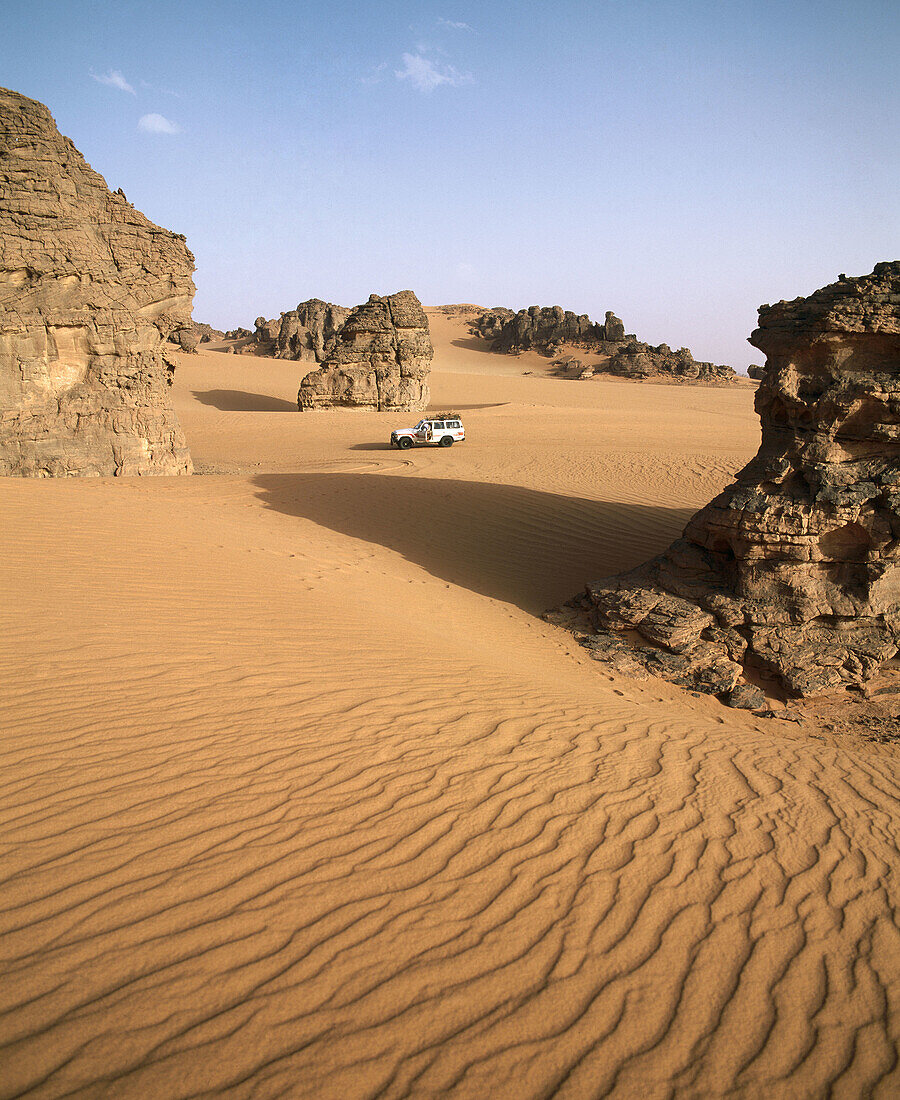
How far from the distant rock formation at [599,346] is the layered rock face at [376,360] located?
23995 millimetres

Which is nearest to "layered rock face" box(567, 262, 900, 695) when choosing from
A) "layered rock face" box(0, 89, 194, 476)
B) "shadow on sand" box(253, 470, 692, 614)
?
"shadow on sand" box(253, 470, 692, 614)

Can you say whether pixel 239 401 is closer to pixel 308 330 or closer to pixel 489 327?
pixel 308 330

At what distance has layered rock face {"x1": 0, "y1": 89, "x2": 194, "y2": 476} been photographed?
45.1 feet

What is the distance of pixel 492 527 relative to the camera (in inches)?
519

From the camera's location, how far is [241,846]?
128 inches

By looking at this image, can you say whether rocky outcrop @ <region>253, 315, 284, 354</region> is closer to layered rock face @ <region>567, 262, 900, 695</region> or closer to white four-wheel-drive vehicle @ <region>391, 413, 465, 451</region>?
white four-wheel-drive vehicle @ <region>391, 413, 465, 451</region>

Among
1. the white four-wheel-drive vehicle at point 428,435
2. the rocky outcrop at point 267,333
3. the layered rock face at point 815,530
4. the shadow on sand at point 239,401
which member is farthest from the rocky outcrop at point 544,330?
the layered rock face at point 815,530

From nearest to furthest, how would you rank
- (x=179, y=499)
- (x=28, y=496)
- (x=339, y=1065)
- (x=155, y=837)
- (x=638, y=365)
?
1. (x=339, y=1065)
2. (x=155, y=837)
3. (x=28, y=496)
4. (x=179, y=499)
5. (x=638, y=365)

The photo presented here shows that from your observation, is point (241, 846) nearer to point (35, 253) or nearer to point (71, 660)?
point (71, 660)

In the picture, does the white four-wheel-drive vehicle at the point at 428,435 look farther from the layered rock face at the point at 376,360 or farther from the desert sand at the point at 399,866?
the desert sand at the point at 399,866

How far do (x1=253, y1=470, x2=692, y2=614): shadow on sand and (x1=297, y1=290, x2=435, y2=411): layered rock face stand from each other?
1591cm

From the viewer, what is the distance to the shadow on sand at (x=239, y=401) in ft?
122

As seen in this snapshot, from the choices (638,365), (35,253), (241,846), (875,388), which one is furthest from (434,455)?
(638,365)

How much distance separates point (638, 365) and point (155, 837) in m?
53.2
